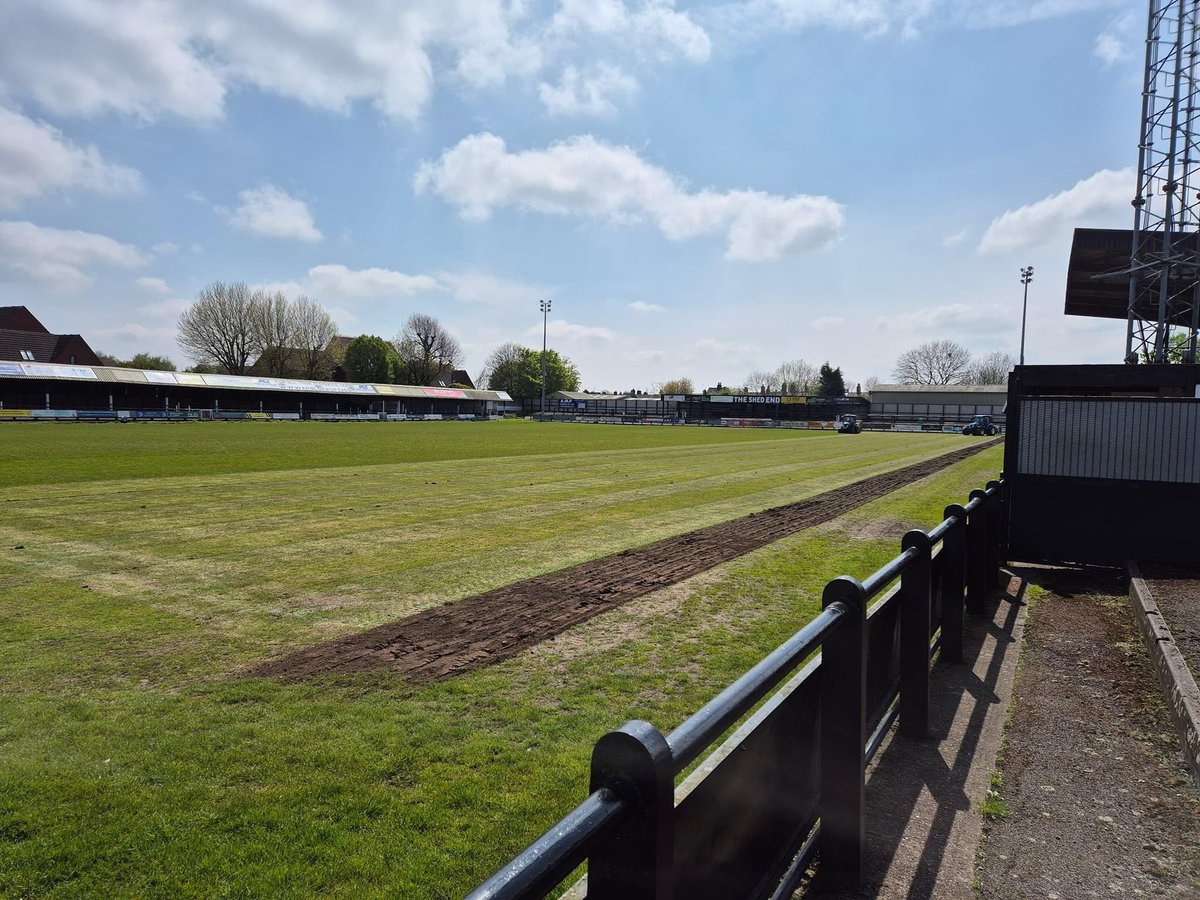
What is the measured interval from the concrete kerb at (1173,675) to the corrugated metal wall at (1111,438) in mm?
1550

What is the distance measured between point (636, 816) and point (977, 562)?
5795mm

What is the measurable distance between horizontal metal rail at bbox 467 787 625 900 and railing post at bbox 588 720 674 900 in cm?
6

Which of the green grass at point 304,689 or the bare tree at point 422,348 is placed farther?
the bare tree at point 422,348

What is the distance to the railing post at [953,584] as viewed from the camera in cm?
482

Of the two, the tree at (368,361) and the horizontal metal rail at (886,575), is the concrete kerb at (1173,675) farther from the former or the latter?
the tree at (368,361)

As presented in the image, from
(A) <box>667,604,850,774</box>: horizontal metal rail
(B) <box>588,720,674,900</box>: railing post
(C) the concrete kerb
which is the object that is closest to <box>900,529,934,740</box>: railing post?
(C) the concrete kerb

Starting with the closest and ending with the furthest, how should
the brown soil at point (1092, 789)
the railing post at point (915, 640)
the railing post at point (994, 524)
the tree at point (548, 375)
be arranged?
the brown soil at point (1092, 789), the railing post at point (915, 640), the railing post at point (994, 524), the tree at point (548, 375)

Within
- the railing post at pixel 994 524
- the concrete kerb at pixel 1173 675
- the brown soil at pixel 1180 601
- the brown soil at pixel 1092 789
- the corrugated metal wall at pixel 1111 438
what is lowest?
the brown soil at pixel 1092 789

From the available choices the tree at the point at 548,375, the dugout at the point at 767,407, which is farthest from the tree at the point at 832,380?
the tree at the point at 548,375

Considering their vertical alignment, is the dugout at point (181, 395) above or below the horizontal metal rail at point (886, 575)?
above

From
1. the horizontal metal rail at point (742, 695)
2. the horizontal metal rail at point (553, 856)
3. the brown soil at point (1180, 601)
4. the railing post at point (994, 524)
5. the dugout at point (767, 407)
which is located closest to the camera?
the horizontal metal rail at point (553, 856)

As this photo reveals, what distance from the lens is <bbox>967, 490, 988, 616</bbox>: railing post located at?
611 centimetres

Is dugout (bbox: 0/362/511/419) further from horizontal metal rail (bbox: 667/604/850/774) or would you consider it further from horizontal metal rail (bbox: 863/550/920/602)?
horizontal metal rail (bbox: 667/604/850/774)

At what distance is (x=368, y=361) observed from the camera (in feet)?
331
